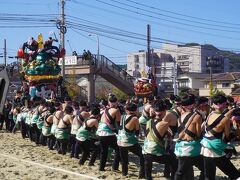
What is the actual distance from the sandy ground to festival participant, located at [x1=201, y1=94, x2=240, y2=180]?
216 centimetres

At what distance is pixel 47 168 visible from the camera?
1093cm

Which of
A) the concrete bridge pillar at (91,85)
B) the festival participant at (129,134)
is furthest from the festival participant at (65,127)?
the concrete bridge pillar at (91,85)

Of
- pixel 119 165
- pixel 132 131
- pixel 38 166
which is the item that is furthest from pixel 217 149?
pixel 38 166

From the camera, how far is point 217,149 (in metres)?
7.30

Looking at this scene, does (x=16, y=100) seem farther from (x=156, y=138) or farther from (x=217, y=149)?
(x=217, y=149)

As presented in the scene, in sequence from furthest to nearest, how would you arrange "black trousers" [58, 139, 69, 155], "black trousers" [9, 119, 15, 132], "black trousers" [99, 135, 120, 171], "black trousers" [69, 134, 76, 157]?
"black trousers" [9, 119, 15, 132]
"black trousers" [58, 139, 69, 155]
"black trousers" [69, 134, 76, 157]
"black trousers" [99, 135, 120, 171]

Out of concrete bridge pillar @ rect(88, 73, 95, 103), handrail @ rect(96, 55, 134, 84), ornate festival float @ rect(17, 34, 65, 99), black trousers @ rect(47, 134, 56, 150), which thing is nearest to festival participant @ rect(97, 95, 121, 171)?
black trousers @ rect(47, 134, 56, 150)

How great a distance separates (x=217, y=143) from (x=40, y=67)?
16.9 metres

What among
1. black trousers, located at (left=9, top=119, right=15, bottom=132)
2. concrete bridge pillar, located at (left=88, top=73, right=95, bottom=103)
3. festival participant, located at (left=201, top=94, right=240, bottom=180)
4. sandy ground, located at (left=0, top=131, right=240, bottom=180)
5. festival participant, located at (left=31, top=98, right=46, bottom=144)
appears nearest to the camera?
festival participant, located at (left=201, top=94, right=240, bottom=180)

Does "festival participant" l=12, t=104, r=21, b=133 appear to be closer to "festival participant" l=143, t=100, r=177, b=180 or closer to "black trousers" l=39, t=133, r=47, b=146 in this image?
"black trousers" l=39, t=133, r=47, b=146

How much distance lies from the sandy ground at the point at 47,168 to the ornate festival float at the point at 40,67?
8702 mm

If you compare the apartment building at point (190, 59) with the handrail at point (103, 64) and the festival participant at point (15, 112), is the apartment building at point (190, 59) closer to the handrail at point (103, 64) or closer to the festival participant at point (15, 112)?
the handrail at point (103, 64)

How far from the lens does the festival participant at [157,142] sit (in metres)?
8.50

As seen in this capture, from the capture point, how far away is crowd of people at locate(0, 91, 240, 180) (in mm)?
7395
